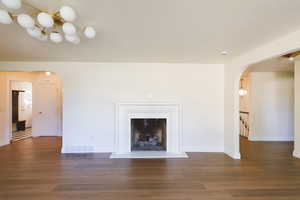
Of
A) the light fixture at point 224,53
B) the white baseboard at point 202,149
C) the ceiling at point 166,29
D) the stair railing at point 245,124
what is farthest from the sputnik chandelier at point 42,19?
the stair railing at point 245,124

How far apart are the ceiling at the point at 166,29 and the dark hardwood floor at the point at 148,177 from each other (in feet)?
7.59

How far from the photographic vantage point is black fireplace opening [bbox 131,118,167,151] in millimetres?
4789

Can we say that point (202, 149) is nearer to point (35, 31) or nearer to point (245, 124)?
point (245, 124)

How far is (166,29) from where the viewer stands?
8.11ft

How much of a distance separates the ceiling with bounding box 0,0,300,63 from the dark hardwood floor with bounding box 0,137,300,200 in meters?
2.31

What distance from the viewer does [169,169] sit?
134 inches

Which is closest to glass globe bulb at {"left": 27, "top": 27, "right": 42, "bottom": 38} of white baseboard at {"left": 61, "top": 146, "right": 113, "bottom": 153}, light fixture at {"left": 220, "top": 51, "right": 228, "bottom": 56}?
white baseboard at {"left": 61, "top": 146, "right": 113, "bottom": 153}

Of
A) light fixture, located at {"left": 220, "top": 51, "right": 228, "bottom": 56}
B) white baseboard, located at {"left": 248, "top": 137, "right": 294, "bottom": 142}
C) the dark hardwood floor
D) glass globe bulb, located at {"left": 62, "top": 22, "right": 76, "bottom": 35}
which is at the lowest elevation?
the dark hardwood floor

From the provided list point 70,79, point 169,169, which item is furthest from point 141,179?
point 70,79

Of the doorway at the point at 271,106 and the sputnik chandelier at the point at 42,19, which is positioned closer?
the sputnik chandelier at the point at 42,19

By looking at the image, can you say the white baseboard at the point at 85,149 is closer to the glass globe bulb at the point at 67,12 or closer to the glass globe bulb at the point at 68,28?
the glass globe bulb at the point at 68,28

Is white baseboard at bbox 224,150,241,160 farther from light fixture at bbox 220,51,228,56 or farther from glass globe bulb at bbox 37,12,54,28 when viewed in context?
glass globe bulb at bbox 37,12,54,28

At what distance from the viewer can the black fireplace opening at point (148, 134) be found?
4789mm

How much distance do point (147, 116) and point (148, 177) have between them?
1.75m
